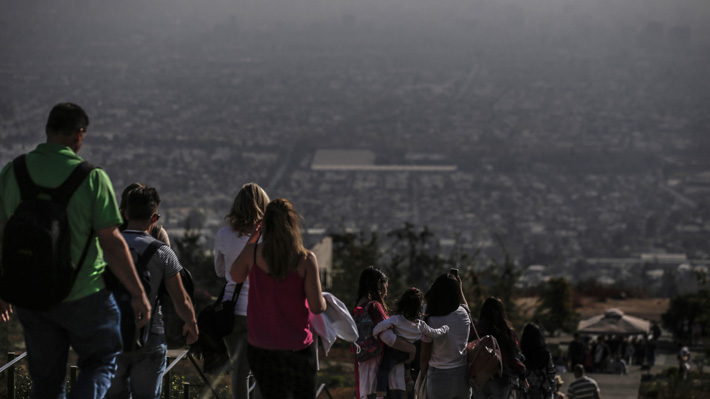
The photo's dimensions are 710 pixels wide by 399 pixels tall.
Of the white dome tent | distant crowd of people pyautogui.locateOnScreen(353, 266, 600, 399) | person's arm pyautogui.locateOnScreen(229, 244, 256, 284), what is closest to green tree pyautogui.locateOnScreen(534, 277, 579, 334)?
the white dome tent

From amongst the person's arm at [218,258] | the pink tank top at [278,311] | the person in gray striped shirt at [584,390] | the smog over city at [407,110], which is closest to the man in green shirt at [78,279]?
the pink tank top at [278,311]

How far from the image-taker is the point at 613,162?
141250 millimetres

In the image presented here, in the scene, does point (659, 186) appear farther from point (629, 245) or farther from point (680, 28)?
point (680, 28)

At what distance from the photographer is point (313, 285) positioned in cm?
420

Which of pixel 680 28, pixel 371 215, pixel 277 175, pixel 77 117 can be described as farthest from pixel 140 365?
pixel 680 28

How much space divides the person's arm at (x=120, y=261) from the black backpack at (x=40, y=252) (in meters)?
0.15

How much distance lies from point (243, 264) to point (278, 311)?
0.32 metres

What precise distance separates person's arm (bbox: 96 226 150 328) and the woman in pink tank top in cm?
61

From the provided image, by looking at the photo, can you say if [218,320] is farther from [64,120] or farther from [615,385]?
[615,385]

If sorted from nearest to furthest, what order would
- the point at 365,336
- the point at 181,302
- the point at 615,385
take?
the point at 181,302
the point at 365,336
the point at 615,385

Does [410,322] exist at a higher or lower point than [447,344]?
higher

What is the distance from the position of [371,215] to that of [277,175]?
1940 cm

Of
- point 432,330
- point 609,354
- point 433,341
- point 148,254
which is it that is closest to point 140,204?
point 148,254

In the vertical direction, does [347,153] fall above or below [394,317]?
below
